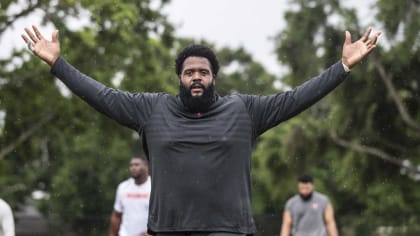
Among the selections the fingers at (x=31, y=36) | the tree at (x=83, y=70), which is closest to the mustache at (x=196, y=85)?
the fingers at (x=31, y=36)

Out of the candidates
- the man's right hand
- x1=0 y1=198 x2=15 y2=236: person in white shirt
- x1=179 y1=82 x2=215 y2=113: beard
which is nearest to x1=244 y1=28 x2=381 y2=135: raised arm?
x1=179 y1=82 x2=215 y2=113: beard

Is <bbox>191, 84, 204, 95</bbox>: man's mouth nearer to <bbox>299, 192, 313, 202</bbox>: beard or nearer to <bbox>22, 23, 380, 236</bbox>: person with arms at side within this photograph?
<bbox>22, 23, 380, 236</bbox>: person with arms at side

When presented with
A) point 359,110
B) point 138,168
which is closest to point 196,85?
point 138,168

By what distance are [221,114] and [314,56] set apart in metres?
23.9

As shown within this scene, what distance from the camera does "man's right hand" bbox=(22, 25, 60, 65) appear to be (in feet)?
17.9

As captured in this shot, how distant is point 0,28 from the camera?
2362 cm

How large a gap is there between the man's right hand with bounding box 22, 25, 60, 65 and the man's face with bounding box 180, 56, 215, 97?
29.8 inches

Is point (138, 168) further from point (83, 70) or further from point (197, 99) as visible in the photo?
point (83, 70)

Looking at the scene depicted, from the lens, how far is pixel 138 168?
1181 centimetres

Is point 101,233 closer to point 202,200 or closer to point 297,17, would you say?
point 297,17

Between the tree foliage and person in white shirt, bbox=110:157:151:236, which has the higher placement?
the tree foliage

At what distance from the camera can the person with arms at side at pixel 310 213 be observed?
13.5 m

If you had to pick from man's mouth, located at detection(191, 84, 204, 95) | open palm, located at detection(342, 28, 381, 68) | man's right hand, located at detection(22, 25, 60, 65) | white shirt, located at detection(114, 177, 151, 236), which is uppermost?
white shirt, located at detection(114, 177, 151, 236)

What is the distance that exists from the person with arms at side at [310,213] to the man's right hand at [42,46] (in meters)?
8.25
